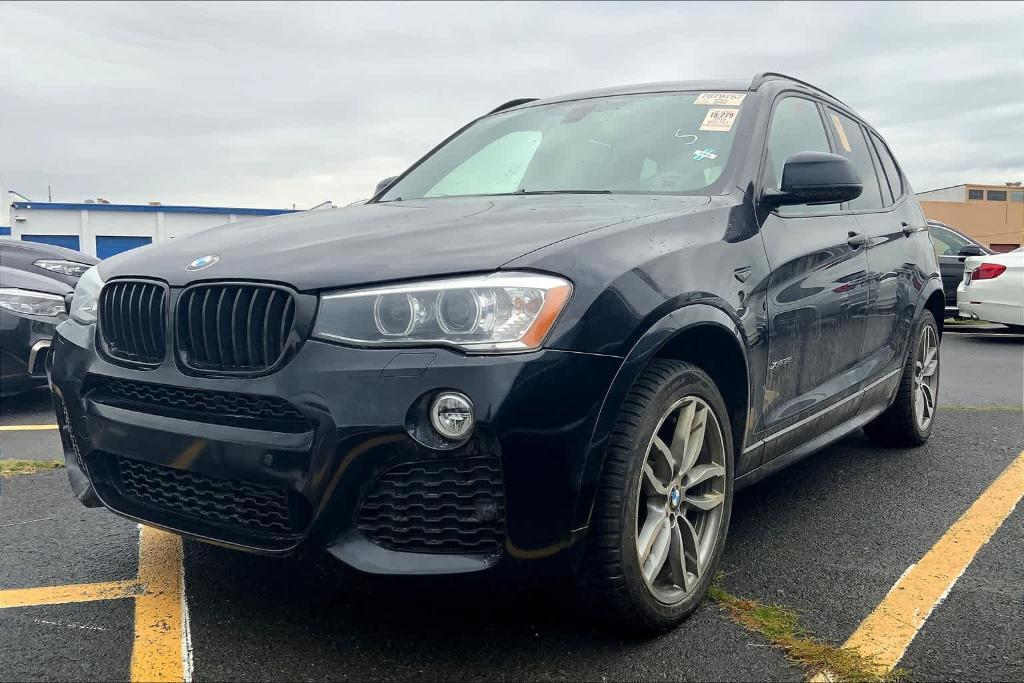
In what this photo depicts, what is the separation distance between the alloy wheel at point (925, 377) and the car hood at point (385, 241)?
7.95 ft

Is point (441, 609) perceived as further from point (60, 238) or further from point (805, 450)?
point (60, 238)

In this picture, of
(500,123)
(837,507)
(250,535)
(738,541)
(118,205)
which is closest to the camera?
(250,535)

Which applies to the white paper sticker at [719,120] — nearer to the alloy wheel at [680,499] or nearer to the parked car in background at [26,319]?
the alloy wheel at [680,499]

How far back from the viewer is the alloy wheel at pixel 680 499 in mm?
2539

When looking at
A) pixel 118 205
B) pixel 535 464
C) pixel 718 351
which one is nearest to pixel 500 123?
pixel 718 351

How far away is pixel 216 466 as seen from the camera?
89.6 inches

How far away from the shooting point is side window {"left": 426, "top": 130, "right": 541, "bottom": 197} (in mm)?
3590

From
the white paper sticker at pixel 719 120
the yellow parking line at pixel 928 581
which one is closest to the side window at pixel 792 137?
the white paper sticker at pixel 719 120

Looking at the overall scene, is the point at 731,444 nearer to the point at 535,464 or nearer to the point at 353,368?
the point at 535,464

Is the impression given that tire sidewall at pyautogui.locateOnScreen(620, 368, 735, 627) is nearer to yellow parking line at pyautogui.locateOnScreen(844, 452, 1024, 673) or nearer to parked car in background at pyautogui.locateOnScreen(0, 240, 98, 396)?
yellow parking line at pyautogui.locateOnScreen(844, 452, 1024, 673)

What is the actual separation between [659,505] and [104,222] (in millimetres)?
39696

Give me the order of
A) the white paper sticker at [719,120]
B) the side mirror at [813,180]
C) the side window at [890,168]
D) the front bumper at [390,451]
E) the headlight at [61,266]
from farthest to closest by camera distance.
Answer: the headlight at [61,266] → the side window at [890,168] → the white paper sticker at [719,120] → the side mirror at [813,180] → the front bumper at [390,451]

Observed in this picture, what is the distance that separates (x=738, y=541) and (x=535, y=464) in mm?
1518

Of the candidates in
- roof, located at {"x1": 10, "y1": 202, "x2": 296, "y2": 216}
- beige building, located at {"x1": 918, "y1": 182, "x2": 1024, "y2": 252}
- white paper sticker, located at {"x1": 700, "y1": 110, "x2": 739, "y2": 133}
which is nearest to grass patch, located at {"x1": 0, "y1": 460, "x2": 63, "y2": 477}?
white paper sticker, located at {"x1": 700, "y1": 110, "x2": 739, "y2": 133}
